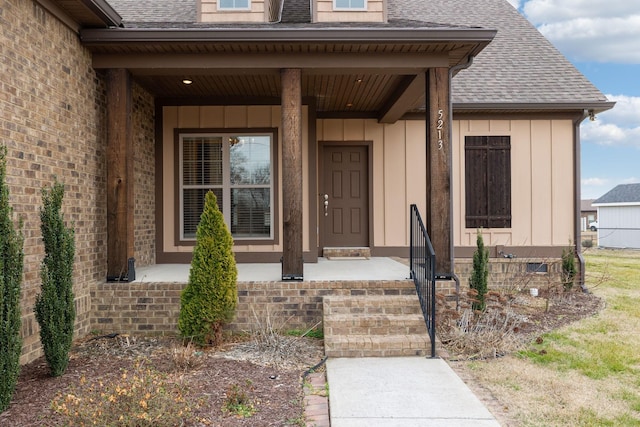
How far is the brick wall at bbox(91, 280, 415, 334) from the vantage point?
5039 millimetres

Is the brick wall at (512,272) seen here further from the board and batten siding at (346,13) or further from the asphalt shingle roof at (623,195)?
the asphalt shingle roof at (623,195)

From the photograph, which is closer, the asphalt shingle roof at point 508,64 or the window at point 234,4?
the window at point 234,4

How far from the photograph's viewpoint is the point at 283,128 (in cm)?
523

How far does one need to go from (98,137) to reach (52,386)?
297cm

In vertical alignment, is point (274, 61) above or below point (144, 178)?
above

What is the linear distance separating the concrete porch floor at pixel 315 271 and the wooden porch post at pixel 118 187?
35cm

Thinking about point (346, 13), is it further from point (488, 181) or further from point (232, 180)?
point (488, 181)

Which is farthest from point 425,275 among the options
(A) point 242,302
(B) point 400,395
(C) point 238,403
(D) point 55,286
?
(D) point 55,286

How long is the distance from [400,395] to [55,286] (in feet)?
9.24

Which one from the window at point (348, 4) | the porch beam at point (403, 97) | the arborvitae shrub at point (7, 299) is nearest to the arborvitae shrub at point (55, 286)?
the arborvitae shrub at point (7, 299)

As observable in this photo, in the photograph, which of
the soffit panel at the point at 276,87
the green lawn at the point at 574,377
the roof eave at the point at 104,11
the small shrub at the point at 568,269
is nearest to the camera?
the green lawn at the point at 574,377

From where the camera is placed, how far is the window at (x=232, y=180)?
287 inches

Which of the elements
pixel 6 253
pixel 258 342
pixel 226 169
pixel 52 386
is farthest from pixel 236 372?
pixel 226 169

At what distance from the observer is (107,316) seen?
5043 millimetres
